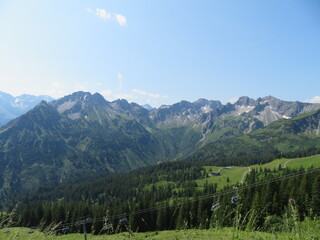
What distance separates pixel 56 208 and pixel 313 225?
108 m

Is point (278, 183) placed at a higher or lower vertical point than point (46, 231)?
lower

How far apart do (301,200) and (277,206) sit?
7448 mm

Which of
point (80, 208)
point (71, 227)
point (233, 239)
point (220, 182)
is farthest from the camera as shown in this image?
point (220, 182)

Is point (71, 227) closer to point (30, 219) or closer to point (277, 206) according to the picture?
point (30, 219)

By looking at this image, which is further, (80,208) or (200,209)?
(80,208)

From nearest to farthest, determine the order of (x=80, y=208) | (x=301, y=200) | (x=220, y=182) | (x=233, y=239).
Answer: (x=233, y=239) < (x=301, y=200) < (x=80, y=208) < (x=220, y=182)

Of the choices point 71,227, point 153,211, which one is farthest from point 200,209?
point 71,227

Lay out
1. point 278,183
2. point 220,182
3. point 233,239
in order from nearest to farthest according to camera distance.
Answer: point 233,239
point 278,183
point 220,182

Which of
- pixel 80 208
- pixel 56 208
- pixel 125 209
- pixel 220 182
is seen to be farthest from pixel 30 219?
pixel 220 182

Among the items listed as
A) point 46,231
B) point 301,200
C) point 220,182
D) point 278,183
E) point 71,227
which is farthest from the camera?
point 220,182

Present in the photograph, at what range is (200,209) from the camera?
258 ft

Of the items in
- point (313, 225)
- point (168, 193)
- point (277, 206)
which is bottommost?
point (168, 193)

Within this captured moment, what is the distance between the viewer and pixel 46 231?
6.84 m

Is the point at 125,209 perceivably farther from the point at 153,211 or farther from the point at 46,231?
the point at 46,231
